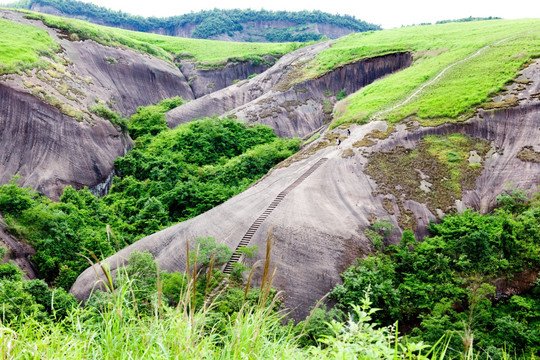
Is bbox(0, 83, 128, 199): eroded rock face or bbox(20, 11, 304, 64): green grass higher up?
bbox(20, 11, 304, 64): green grass

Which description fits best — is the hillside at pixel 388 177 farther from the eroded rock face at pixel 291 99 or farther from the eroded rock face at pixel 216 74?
the eroded rock face at pixel 216 74

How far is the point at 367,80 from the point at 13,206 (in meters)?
40.4

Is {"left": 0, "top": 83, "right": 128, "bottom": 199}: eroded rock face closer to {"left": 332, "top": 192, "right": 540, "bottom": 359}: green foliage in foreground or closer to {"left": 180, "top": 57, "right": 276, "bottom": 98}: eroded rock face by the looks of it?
{"left": 332, "top": 192, "right": 540, "bottom": 359}: green foliage in foreground

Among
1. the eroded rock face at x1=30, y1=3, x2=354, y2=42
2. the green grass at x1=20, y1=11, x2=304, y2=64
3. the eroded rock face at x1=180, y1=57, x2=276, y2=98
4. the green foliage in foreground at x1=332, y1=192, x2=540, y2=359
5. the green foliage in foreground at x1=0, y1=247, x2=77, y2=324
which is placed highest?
the eroded rock face at x1=30, y1=3, x2=354, y2=42

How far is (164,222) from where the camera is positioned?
2553cm

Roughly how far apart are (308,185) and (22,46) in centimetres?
3110

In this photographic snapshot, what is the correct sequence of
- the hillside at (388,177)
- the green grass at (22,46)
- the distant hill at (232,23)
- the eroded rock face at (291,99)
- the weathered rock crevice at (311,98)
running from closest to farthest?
1. the hillside at (388,177)
2. the green grass at (22,46)
3. the weathered rock crevice at (311,98)
4. the eroded rock face at (291,99)
5. the distant hill at (232,23)

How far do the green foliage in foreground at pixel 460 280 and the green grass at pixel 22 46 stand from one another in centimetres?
3151

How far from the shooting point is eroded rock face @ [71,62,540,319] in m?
17.3

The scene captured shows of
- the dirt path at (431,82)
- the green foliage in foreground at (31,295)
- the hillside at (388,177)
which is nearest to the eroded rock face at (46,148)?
the green foliage in foreground at (31,295)

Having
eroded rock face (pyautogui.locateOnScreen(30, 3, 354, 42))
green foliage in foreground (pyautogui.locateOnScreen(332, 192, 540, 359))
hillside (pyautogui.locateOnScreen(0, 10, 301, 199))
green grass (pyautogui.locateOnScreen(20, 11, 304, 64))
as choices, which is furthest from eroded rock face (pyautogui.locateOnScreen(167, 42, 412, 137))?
eroded rock face (pyautogui.locateOnScreen(30, 3, 354, 42))

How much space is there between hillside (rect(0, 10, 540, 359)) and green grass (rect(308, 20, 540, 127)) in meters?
0.24

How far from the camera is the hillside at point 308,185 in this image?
15.4m

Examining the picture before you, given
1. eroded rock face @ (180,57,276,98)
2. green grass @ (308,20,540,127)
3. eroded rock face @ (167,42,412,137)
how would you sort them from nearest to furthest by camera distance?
green grass @ (308,20,540,127) < eroded rock face @ (167,42,412,137) < eroded rock face @ (180,57,276,98)
